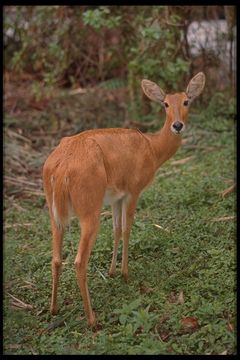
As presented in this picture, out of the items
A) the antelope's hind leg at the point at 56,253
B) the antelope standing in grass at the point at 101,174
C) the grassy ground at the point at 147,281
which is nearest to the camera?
the grassy ground at the point at 147,281

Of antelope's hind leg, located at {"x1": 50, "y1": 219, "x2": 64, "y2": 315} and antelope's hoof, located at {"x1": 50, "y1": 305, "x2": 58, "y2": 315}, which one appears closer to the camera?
antelope's hind leg, located at {"x1": 50, "y1": 219, "x2": 64, "y2": 315}

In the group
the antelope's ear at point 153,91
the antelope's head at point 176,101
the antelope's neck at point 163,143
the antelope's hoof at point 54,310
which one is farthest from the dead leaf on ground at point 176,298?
the antelope's ear at point 153,91

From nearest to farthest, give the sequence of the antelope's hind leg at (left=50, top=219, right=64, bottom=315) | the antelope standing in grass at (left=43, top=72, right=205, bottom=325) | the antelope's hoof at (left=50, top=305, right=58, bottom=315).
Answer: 1. the antelope standing in grass at (left=43, top=72, right=205, bottom=325)
2. the antelope's hind leg at (left=50, top=219, right=64, bottom=315)
3. the antelope's hoof at (left=50, top=305, right=58, bottom=315)

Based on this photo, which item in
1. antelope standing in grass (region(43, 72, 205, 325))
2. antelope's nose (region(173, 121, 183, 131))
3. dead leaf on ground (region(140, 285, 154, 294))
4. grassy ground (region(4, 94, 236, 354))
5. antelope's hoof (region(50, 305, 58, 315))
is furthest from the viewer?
antelope's nose (region(173, 121, 183, 131))

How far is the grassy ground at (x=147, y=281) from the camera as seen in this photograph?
405 centimetres

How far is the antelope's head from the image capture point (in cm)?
489

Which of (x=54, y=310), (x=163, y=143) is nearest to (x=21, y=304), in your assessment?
(x=54, y=310)

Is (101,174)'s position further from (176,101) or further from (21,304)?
(21,304)

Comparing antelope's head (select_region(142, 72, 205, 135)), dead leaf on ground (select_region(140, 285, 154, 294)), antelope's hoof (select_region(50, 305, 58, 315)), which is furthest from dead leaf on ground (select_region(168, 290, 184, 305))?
antelope's head (select_region(142, 72, 205, 135))

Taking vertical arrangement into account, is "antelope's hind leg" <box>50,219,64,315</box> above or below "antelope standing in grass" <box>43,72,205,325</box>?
below

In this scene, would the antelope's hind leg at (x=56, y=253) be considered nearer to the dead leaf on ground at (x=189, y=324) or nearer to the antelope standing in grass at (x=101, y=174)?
the antelope standing in grass at (x=101, y=174)

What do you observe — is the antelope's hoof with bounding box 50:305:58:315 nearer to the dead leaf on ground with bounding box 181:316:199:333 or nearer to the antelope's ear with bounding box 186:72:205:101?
the dead leaf on ground with bounding box 181:316:199:333

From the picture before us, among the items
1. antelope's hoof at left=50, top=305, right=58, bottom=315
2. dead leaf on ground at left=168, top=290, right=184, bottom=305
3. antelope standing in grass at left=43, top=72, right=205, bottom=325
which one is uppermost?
antelope standing in grass at left=43, top=72, right=205, bottom=325
